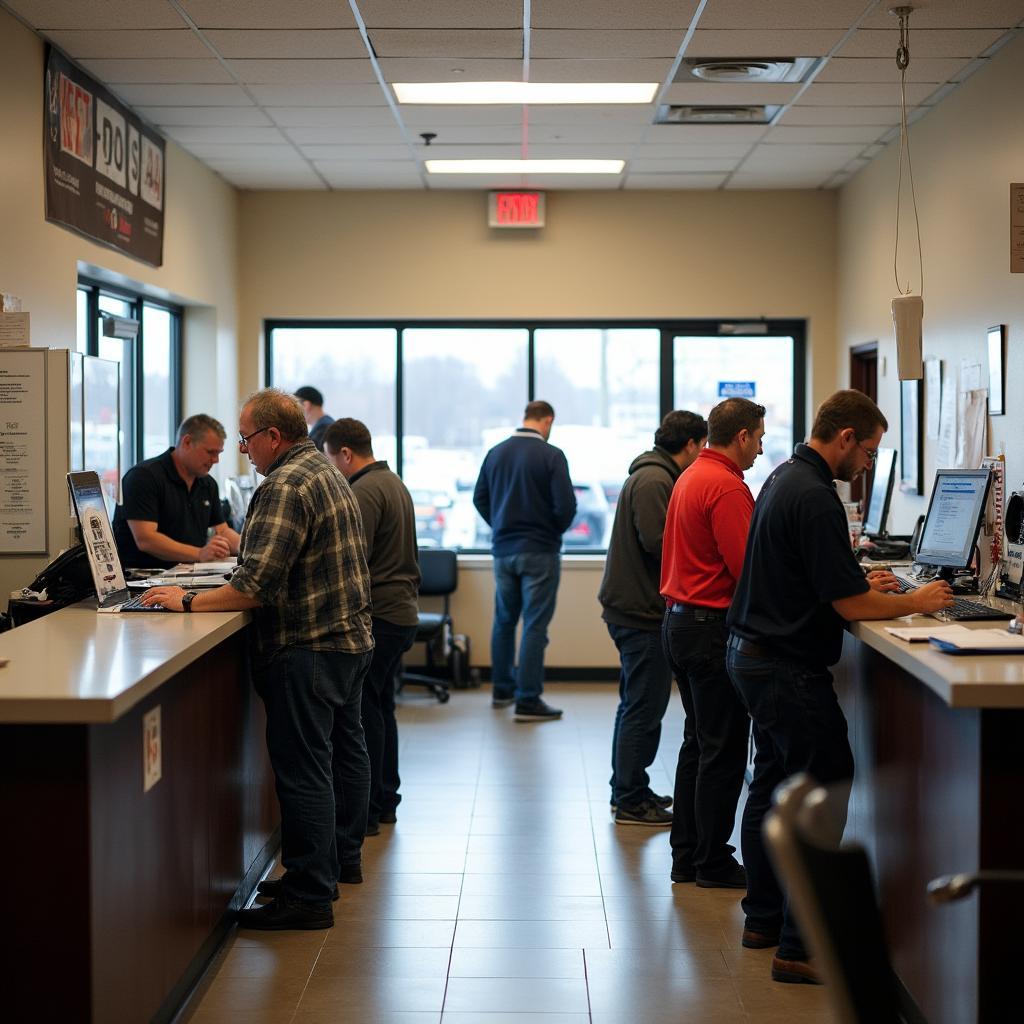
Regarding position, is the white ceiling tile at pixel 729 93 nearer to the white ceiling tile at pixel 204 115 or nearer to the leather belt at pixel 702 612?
the white ceiling tile at pixel 204 115

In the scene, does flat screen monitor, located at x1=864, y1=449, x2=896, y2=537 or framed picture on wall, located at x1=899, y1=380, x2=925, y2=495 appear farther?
framed picture on wall, located at x1=899, y1=380, x2=925, y2=495

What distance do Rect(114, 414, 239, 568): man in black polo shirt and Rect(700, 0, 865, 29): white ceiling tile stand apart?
249cm

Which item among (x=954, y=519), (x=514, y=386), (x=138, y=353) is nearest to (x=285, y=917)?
(x=954, y=519)

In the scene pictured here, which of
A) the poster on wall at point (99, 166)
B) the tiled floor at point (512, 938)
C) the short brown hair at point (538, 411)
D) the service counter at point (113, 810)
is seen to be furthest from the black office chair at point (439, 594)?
the service counter at point (113, 810)

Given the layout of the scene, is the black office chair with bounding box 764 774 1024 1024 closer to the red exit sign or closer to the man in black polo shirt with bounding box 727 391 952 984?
the man in black polo shirt with bounding box 727 391 952 984

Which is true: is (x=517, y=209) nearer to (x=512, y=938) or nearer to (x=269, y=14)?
(x=269, y=14)

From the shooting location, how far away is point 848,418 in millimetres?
3467

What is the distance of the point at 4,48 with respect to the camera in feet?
15.4

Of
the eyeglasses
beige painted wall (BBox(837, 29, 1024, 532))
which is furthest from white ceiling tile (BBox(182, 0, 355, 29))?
beige painted wall (BBox(837, 29, 1024, 532))

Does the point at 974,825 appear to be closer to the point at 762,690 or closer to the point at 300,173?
the point at 762,690

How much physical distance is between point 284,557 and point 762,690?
4.59 ft

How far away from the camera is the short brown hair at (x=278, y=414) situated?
388 centimetres

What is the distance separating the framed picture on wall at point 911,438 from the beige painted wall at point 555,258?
67.2 inches

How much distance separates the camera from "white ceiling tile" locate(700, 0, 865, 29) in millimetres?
4648
